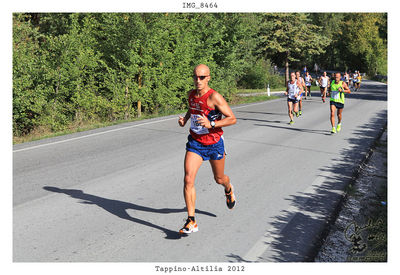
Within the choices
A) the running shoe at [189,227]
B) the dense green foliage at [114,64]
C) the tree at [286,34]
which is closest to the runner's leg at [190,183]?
the running shoe at [189,227]

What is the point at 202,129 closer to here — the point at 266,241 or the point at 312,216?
the point at 266,241

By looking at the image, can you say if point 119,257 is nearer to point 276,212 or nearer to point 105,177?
point 276,212

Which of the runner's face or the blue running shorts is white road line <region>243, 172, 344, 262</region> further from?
the runner's face

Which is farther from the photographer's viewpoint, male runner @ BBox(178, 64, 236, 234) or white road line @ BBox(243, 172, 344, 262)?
male runner @ BBox(178, 64, 236, 234)

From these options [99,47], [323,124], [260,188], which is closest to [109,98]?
[99,47]

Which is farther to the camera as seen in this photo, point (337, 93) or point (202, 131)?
point (337, 93)

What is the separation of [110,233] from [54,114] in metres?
9.63

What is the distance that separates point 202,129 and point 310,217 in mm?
1914

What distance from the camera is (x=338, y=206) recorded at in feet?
19.8

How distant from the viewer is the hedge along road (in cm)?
462

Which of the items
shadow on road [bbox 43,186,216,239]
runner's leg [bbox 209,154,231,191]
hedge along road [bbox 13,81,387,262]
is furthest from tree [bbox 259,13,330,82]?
runner's leg [bbox 209,154,231,191]

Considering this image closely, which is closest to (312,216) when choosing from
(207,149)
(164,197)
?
(207,149)

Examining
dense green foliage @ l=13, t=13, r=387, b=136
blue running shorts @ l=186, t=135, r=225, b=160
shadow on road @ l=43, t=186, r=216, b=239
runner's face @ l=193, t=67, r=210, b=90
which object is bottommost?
shadow on road @ l=43, t=186, r=216, b=239

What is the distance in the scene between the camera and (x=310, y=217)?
5.56 m
